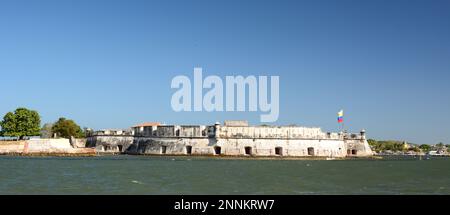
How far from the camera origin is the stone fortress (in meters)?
61.1

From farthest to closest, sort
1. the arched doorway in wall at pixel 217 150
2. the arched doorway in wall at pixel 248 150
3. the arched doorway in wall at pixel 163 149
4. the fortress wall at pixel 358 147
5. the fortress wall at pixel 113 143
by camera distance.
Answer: the fortress wall at pixel 358 147
the fortress wall at pixel 113 143
the arched doorway in wall at pixel 163 149
the arched doorway in wall at pixel 248 150
the arched doorway in wall at pixel 217 150

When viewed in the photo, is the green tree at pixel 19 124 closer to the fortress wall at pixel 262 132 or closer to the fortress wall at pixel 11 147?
the fortress wall at pixel 11 147

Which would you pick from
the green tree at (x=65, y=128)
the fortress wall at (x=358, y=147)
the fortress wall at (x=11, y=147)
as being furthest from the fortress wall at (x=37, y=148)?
the fortress wall at (x=358, y=147)

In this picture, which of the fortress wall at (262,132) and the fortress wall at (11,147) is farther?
the fortress wall at (262,132)

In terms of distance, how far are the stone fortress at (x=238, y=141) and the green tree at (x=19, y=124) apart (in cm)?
1539

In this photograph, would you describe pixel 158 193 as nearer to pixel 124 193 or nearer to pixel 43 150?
pixel 124 193

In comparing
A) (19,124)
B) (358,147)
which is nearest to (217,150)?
(358,147)

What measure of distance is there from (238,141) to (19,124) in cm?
3058

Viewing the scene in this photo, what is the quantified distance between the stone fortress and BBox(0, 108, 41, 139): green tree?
50.5 feet

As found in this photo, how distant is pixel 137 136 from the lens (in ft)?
220

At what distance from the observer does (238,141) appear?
6141 cm

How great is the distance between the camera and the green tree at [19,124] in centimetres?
6875
